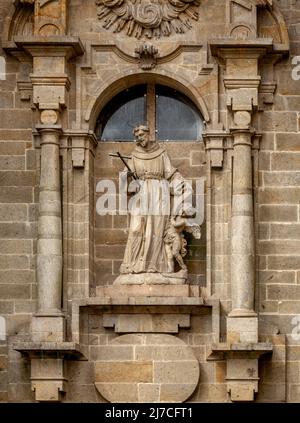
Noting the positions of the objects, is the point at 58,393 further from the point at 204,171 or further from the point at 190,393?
the point at 204,171

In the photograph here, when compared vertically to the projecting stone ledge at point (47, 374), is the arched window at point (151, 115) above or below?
above

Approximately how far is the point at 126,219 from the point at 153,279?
3.45 feet

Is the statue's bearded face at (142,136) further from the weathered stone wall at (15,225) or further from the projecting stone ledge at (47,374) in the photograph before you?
the projecting stone ledge at (47,374)

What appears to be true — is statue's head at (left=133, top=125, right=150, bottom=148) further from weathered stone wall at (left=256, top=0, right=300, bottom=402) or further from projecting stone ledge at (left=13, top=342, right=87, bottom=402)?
projecting stone ledge at (left=13, top=342, right=87, bottom=402)

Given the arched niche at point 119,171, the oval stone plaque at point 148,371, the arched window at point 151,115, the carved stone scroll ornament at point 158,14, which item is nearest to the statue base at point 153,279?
the arched niche at point 119,171

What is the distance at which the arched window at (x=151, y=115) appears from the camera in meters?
29.2

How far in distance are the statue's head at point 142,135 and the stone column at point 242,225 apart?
119cm

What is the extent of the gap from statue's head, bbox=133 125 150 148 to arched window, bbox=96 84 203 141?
0.39 meters

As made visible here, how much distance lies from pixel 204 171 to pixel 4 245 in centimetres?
287

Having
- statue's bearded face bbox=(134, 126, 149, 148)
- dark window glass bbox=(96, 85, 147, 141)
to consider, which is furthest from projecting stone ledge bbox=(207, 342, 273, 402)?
dark window glass bbox=(96, 85, 147, 141)

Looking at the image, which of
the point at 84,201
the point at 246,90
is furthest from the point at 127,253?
the point at 246,90

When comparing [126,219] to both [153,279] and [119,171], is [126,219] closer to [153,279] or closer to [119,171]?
[119,171]

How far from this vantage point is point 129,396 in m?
28.2

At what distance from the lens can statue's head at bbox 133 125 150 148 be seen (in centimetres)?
2870
